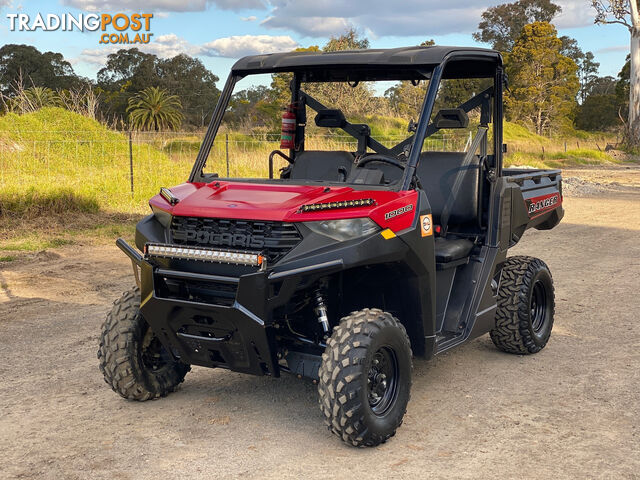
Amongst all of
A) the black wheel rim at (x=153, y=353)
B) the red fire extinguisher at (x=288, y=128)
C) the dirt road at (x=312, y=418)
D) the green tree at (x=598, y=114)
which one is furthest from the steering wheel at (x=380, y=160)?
the green tree at (x=598, y=114)

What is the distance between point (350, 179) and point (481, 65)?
148 centimetres

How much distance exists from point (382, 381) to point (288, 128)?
7.41 ft

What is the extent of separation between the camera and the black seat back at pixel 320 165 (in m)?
5.45

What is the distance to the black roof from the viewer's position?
16.0ft

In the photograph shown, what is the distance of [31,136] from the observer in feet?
54.6

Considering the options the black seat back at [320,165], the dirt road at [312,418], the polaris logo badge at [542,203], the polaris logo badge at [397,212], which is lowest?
the dirt road at [312,418]

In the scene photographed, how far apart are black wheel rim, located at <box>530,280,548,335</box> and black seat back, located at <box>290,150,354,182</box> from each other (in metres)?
1.97

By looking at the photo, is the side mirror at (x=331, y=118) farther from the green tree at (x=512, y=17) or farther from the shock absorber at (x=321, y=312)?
the green tree at (x=512, y=17)

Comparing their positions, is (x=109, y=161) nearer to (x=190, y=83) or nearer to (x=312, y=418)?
(x=312, y=418)

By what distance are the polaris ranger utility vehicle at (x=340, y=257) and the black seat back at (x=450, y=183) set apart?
0.4 inches

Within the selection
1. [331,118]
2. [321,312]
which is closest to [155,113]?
[331,118]

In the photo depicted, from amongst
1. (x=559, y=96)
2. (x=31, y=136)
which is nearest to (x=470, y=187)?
(x=31, y=136)

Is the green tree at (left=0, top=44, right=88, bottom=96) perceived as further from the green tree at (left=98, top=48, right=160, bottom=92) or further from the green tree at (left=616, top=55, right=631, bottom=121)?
the green tree at (left=616, top=55, right=631, bottom=121)

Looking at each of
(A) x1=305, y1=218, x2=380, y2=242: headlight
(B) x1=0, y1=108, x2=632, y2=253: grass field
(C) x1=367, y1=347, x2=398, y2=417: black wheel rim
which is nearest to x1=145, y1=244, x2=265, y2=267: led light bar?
(A) x1=305, y1=218, x2=380, y2=242: headlight
